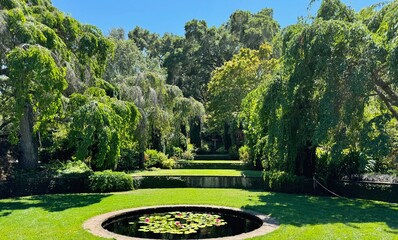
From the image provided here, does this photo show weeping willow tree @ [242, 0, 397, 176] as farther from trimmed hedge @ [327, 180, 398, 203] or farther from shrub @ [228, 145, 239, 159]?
shrub @ [228, 145, 239, 159]

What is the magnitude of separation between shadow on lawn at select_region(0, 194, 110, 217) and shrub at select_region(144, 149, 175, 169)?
362 inches

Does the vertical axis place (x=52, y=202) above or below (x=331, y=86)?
below

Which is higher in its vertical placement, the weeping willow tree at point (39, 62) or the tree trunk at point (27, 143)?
the weeping willow tree at point (39, 62)

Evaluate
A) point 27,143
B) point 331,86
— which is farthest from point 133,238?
point 27,143

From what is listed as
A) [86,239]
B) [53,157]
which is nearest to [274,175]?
[86,239]

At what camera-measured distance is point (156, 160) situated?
2250cm

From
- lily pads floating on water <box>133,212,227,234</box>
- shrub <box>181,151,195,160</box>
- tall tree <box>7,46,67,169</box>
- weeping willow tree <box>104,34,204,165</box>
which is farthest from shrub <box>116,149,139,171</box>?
lily pads floating on water <box>133,212,227,234</box>

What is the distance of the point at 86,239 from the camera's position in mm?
7051

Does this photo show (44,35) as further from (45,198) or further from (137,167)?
(137,167)

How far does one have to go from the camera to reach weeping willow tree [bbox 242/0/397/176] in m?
9.59

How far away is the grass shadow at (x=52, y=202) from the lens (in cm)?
1043

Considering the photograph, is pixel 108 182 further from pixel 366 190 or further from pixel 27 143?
pixel 366 190

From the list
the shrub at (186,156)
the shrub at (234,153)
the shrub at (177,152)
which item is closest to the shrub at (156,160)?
the shrub at (177,152)

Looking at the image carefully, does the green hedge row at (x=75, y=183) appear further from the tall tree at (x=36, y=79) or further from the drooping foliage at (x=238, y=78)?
the drooping foliage at (x=238, y=78)
